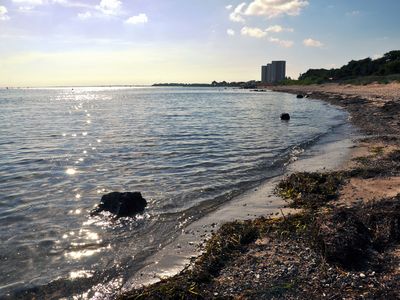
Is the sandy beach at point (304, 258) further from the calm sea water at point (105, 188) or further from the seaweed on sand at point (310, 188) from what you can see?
the calm sea water at point (105, 188)

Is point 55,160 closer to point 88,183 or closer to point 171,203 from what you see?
point 88,183

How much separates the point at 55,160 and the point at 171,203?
904 centimetres

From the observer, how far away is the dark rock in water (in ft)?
32.6

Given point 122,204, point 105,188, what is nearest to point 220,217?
point 122,204

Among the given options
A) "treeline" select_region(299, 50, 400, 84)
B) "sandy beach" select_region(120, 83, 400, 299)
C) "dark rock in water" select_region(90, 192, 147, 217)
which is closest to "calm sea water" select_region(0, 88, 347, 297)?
"dark rock in water" select_region(90, 192, 147, 217)

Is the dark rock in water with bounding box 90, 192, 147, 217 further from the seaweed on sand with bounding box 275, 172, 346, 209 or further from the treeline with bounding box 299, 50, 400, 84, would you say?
the treeline with bounding box 299, 50, 400, 84

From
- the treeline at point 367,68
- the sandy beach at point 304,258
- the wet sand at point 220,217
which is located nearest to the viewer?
the sandy beach at point 304,258

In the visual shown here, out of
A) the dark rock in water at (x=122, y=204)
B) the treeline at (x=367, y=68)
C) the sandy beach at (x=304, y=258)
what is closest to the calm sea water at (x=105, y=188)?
the dark rock in water at (x=122, y=204)

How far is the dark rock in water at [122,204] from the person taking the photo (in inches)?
392

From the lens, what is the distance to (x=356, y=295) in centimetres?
527

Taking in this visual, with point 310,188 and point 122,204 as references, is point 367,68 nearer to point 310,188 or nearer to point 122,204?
point 310,188

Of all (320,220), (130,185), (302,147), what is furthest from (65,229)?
(302,147)

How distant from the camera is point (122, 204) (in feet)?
32.8

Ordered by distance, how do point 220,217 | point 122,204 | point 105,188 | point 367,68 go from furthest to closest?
1. point 367,68
2. point 105,188
3. point 122,204
4. point 220,217
